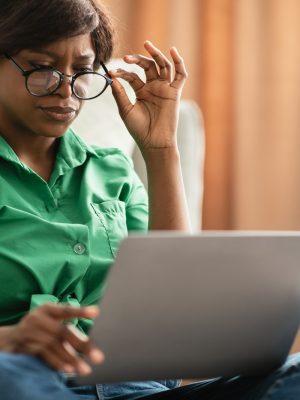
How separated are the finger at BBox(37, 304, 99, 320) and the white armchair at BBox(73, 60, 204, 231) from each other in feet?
2.63

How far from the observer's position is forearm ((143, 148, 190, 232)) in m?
1.51

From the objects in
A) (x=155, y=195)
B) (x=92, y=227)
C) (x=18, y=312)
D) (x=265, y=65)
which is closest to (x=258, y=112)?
(x=265, y=65)

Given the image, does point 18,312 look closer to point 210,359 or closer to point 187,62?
point 210,359

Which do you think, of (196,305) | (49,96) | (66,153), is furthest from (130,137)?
(196,305)

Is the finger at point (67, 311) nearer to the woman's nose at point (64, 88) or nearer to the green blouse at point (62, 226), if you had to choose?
the green blouse at point (62, 226)

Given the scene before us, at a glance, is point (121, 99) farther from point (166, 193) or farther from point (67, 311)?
point (67, 311)

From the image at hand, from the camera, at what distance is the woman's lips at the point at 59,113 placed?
4.52 ft

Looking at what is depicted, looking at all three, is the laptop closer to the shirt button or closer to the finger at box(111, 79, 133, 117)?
the shirt button

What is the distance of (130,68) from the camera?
6.01 ft

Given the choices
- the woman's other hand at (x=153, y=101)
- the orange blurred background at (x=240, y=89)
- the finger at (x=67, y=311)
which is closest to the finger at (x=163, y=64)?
the woman's other hand at (x=153, y=101)

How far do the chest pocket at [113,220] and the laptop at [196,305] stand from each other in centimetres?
40

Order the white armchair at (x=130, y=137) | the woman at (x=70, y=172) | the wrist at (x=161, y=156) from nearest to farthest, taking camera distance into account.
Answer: the woman at (x=70, y=172) < the wrist at (x=161, y=156) < the white armchair at (x=130, y=137)

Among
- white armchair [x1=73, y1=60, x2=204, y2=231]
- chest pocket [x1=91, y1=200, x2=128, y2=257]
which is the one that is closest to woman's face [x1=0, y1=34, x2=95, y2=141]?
chest pocket [x1=91, y1=200, x2=128, y2=257]

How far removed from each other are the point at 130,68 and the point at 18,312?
70 cm
